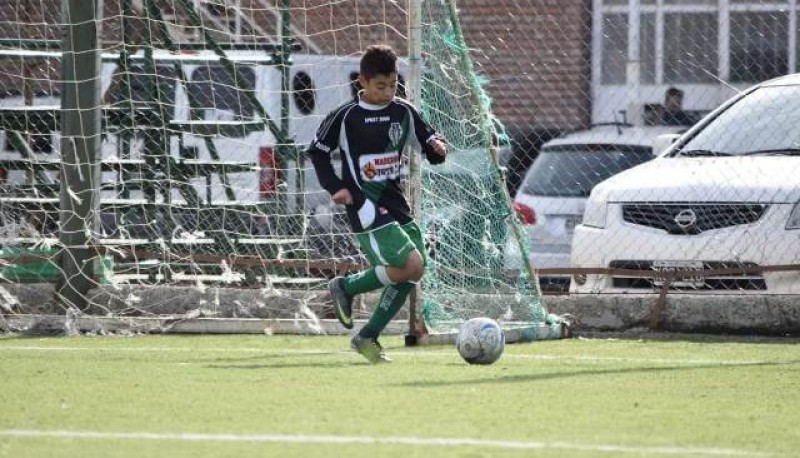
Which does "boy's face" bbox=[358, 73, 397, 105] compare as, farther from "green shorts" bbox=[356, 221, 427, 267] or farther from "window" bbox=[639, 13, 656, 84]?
"window" bbox=[639, 13, 656, 84]

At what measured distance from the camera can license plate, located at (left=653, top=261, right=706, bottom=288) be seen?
11789 millimetres

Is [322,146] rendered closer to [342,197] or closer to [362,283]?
[342,197]

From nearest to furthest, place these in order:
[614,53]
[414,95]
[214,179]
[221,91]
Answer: [414,95]
[214,179]
[221,91]
[614,53]

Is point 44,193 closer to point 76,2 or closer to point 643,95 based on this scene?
point 76,2

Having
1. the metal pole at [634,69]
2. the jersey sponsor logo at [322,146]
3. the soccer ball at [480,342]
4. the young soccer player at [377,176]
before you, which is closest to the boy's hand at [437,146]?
the young soccer player at [377,176]

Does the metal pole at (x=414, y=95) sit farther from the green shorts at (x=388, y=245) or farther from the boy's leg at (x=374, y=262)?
the green shorts at (x=388, y=245)

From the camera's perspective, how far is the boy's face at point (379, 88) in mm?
9664

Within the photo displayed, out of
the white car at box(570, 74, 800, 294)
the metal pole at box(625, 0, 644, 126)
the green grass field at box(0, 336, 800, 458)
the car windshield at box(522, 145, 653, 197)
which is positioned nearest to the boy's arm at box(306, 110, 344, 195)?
the green grass field at box(0, 336, 800, 458)

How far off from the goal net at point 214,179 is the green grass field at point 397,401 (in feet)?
3.79

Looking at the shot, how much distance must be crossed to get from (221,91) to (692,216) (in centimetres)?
413

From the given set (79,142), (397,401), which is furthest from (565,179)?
(397,401)

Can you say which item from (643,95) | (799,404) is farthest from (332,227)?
(643,95)

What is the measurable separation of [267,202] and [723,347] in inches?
152

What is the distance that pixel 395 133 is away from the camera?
32.0ft
